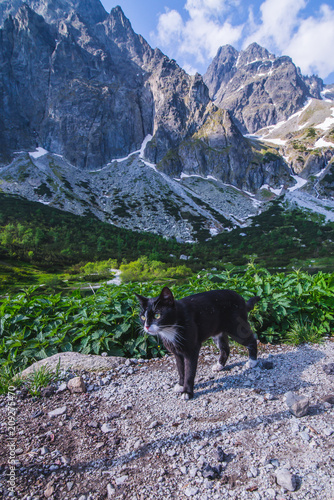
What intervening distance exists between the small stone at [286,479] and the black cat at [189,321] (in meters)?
1.63

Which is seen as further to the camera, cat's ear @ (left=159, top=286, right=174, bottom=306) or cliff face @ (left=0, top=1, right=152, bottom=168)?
cliff face @ (left=0, top=1, right=152, bottom=168)

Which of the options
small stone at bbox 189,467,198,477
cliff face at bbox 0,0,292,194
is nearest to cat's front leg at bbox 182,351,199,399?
small stone at bbox 189,467,198,477

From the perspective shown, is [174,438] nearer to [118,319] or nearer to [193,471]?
[193,471]

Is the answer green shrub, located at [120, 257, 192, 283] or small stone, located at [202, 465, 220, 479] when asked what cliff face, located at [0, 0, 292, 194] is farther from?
small stone, located at [202, 465, 220, 479]

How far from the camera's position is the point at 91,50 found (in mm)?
181125

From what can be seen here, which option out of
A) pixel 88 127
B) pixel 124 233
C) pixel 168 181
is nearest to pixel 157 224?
pixel 124 233

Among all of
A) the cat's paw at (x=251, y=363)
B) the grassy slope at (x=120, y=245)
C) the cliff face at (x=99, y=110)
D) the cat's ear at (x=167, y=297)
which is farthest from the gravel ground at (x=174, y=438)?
the cliff face at (x=99, y=110)

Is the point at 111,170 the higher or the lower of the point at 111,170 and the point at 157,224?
the higher

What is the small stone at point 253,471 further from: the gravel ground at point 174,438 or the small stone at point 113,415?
the small stone at point 113,415

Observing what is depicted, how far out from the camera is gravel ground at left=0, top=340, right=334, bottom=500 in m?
2.27

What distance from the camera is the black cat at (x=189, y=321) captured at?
3.61m

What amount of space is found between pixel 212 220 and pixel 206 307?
99614 millimetres

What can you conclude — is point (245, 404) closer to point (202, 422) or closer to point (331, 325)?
point (202, 422)

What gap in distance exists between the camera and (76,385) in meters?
3.83
